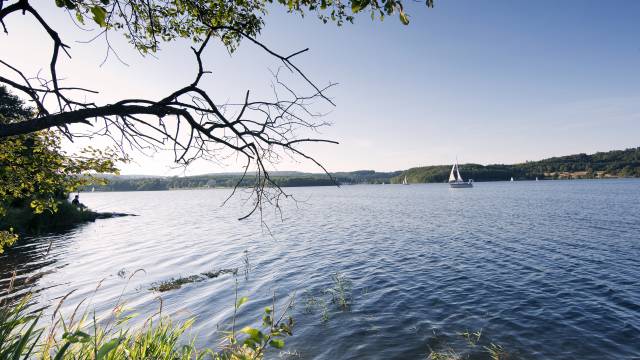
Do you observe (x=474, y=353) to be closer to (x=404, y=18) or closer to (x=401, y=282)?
(x=401, y=282)

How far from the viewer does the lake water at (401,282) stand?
11969mm

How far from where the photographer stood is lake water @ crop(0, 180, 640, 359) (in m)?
12.0

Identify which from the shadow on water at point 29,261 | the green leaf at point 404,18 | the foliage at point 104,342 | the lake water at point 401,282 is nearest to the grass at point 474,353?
the lake water at point 401,282

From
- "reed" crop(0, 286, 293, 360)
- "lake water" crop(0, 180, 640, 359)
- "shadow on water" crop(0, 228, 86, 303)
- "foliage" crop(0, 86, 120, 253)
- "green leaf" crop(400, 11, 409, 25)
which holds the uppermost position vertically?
"green leaf" crop(400, 11, 409, 25)

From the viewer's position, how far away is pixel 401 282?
18703 millimetres

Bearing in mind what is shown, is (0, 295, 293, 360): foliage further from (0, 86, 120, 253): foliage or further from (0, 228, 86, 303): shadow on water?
(0, 228, 86, 303): shadow on water

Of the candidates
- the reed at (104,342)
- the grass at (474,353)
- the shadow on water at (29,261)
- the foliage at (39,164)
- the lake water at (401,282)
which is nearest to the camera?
the reed at (104,342)

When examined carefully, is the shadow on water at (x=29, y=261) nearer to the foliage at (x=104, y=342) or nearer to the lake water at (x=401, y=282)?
the lake water at (x=401, y=282)

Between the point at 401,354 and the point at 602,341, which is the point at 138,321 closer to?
the point at 401,354

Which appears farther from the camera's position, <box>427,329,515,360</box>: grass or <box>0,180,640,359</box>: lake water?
<box>0,180,640,359</box>: lake water

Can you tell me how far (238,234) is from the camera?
129 ft

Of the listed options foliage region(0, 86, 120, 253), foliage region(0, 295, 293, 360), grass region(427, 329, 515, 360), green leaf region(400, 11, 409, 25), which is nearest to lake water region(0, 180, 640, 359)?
grass region(427, 329, 515, 360)

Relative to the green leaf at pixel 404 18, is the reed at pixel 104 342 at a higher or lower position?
lower

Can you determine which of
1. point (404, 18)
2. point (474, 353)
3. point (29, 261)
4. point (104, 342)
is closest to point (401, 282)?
point (474, 353)
